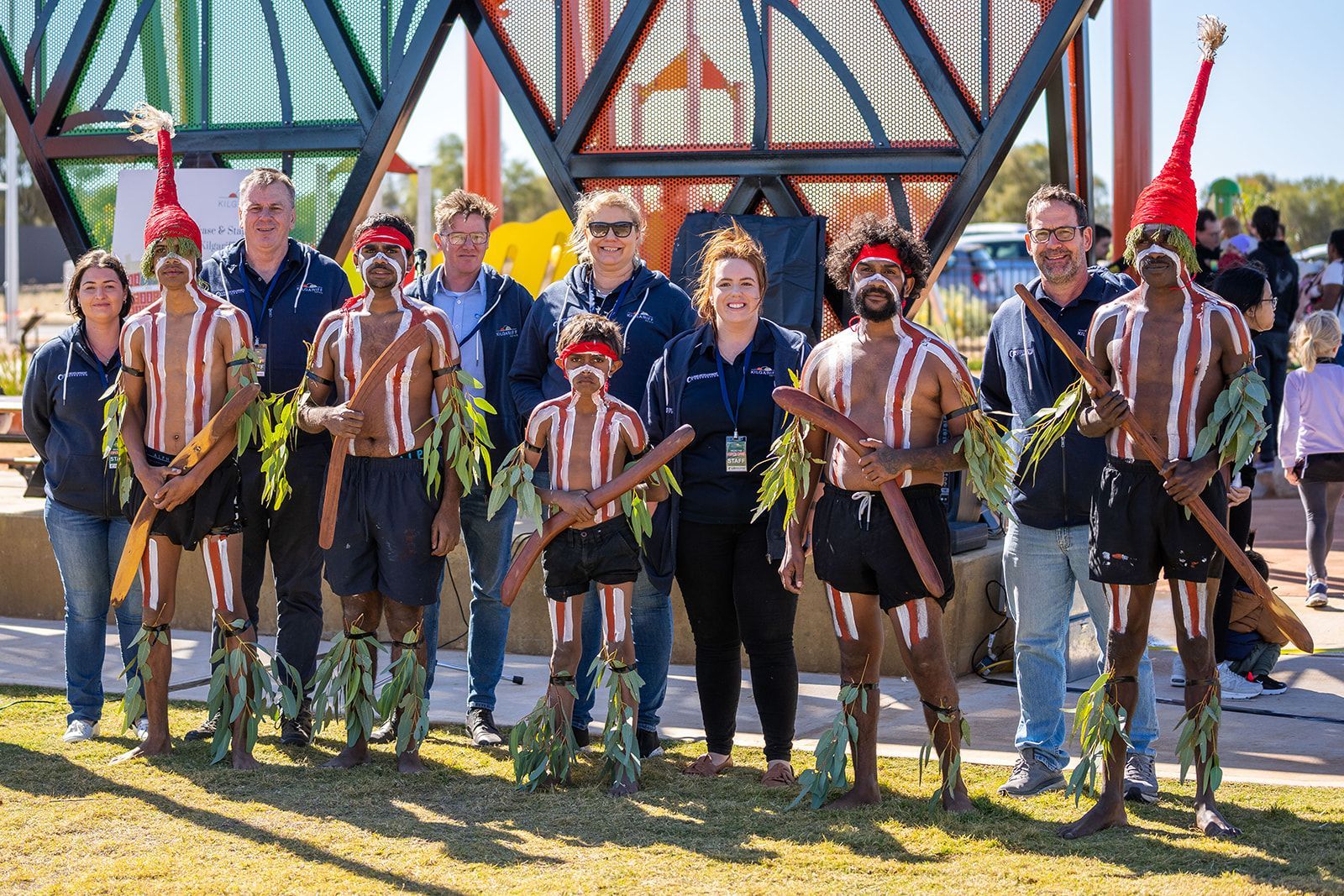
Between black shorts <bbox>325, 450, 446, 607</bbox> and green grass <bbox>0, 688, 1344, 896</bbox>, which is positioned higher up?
black shorts <bbox>325, 450, 446, 607</bbox>

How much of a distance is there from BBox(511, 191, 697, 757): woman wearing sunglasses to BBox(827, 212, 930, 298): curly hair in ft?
3.13

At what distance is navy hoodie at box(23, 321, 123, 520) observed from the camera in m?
6.58

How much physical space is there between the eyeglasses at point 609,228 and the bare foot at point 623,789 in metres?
2.08

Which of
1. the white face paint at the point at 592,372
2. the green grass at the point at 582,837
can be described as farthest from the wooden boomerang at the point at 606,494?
the green grass at the point at 582,837

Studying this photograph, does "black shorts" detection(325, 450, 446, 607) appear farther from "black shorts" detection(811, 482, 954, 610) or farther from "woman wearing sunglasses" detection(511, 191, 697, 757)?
"black shorts" detection(811, 482, 954, 610)

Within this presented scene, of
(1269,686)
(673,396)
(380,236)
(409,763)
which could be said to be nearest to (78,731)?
(409,763)

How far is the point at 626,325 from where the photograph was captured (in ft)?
19.9

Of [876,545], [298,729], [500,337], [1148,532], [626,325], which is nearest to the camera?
[1148,532]

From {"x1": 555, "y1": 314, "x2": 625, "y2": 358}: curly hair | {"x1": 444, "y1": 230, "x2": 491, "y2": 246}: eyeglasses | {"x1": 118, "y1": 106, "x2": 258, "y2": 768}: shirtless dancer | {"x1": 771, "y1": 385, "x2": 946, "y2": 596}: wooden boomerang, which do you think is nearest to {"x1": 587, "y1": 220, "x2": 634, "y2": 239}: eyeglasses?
{"x1": 555, "y1": 314, "x2": 625, "y2": 358}: curly hair

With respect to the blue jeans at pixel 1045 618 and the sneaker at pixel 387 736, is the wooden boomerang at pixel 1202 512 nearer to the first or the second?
the blue jeans at pixel 1045 618

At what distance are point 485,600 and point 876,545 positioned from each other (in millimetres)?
2064

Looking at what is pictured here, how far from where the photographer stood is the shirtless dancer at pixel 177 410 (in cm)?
594

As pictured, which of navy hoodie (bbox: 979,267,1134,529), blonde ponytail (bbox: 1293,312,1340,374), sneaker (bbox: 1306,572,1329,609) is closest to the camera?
navy hoodie (bbox: 979,267,1134,529)

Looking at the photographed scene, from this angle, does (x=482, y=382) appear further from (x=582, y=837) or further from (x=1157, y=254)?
(x=1157, y=254)
